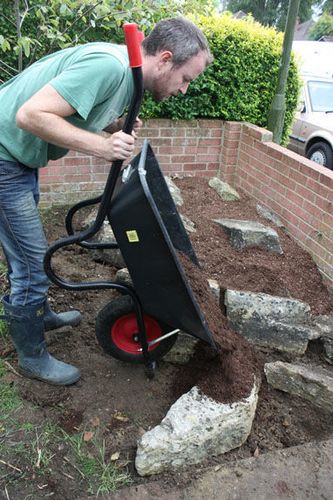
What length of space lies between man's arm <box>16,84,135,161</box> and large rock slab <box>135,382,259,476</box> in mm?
1231

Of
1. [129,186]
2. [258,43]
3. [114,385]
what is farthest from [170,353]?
[258,43]

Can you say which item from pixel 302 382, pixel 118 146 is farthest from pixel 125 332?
pixel 118 146

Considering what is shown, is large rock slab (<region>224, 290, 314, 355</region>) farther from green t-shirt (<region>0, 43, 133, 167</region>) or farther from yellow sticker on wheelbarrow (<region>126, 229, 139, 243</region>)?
green t-shirt (<region>0, 43, 133, 167</region>)

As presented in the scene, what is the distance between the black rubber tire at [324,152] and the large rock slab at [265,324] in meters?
5.55

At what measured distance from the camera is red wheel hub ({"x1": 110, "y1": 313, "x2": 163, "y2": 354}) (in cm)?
245

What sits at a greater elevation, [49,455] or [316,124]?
[316,124]

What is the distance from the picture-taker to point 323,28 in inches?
1318

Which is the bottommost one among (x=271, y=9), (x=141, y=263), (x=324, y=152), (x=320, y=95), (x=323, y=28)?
(x=324, y=152)

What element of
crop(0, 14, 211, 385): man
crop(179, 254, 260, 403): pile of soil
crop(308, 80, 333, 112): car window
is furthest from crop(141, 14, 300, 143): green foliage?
crop(308, 80, 333, 112): car window

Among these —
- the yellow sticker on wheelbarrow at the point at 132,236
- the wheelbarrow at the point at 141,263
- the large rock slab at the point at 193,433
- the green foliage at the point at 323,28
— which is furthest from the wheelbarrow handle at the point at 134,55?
the green foliage at the point at 323,28

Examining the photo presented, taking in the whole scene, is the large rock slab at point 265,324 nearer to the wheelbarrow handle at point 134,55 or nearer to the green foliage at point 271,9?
the wheelbarrow handle at point 134,55

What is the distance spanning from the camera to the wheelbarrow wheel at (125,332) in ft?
7.86

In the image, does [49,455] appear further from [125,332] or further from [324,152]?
[324,152]

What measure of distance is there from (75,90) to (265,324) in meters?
1.79
